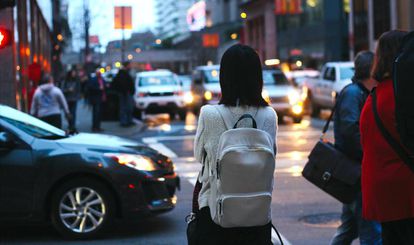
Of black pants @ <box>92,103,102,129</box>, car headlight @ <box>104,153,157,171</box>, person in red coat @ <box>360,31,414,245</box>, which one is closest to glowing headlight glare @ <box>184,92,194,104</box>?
black pants @ <box>92,103,102,129</box>

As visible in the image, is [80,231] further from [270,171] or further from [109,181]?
[270,171]

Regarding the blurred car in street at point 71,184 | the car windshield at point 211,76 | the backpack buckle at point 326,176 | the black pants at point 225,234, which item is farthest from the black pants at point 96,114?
the black pants at point 225,234

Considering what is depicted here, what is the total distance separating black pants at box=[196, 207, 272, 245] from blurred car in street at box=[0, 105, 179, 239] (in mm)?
3683

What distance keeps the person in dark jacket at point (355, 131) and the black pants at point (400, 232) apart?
1.38 meters

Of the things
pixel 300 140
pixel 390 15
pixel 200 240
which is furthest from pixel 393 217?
pixel 390 15

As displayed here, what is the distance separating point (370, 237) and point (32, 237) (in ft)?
12.7

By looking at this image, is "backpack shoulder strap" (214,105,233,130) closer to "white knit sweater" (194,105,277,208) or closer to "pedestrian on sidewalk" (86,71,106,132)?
"white knit sweater" (194,105,277,208)

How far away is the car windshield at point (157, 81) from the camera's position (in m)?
27.2

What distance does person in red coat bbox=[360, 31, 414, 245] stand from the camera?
368 cm

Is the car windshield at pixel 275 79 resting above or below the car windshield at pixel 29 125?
above

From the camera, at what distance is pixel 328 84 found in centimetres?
2419

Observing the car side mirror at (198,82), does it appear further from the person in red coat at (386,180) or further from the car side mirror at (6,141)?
the person in red coat at (386,180)

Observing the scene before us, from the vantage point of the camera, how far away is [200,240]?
3.62m

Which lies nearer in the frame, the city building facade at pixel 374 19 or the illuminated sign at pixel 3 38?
the illuminated sign at pixel 3 38
